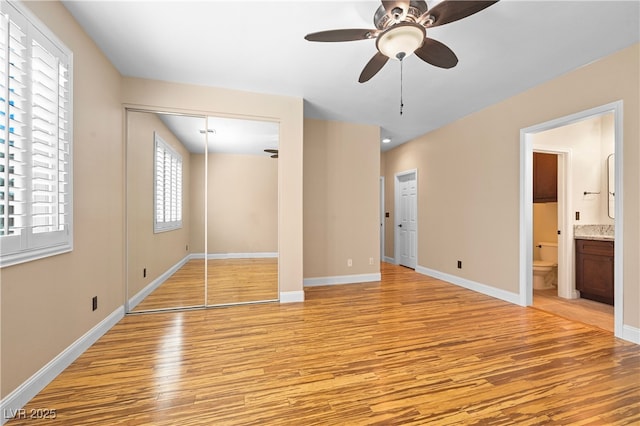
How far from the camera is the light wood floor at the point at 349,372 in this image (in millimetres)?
1589

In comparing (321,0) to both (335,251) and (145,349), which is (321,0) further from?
(335,251)

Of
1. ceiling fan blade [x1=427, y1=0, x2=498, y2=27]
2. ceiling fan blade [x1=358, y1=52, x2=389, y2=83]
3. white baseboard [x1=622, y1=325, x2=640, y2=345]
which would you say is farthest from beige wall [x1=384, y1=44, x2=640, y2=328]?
ceiling fan blade [x1=358, y1=52, x2=389, y2=83]

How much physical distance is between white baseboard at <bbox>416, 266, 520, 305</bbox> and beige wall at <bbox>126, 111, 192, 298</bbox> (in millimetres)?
4192

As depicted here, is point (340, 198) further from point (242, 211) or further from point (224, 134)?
point (224, 134)

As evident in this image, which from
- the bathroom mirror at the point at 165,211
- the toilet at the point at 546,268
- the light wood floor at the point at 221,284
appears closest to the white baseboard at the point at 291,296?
the light wood floor at the point at 221,284

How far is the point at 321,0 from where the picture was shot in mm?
1976

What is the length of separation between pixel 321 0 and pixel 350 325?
2885 mm

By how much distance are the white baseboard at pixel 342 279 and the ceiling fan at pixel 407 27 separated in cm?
343

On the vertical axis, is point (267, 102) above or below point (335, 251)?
above

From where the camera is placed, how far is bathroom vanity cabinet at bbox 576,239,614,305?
3.48 m

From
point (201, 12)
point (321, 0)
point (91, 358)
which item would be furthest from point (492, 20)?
point (91, 358)

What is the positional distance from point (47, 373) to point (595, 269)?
581cm

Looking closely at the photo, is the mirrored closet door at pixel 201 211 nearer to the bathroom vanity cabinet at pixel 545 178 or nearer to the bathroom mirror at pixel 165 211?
the bathroom mirror at pixel 165 211

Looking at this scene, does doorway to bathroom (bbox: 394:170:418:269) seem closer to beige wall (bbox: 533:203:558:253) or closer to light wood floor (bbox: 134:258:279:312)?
beige wall (bbox: 533:203:558:253)
